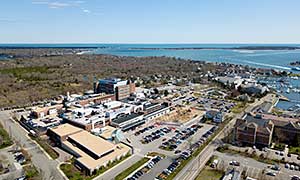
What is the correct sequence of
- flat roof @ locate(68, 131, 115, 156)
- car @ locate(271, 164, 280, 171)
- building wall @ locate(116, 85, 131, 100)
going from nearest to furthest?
car @ locate(271, 164, 280, 171)
flat roof @ locate(68, 131, 115, 156)
building wall @ locate(116, 85, 131, 100)

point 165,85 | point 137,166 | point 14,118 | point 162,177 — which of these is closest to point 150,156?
point 137,166

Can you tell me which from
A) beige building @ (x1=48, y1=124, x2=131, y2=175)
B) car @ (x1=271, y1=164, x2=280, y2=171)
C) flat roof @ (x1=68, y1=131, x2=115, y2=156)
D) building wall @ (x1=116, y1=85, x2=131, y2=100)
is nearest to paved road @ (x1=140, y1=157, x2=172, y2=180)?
beige building @ (x1=48, y1=124, x2=131, y2=175)

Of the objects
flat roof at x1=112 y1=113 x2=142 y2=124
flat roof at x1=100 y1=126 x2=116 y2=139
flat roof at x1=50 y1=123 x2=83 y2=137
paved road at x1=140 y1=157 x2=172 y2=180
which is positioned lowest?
paved road at x1=140 y1=157 x2=172 y2=180

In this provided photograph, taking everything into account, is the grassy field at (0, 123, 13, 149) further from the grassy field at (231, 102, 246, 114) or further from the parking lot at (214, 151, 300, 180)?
the grassy field at (231, 102, 246, 114)

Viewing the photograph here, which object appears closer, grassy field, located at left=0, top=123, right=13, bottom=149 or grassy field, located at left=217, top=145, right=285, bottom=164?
grassy field, located at left=217, top=145, right=285, bottom=164

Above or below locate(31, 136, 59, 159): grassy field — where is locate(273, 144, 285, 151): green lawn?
above

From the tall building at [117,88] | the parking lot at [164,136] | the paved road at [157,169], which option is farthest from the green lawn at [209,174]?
the tall building at [117,88]
